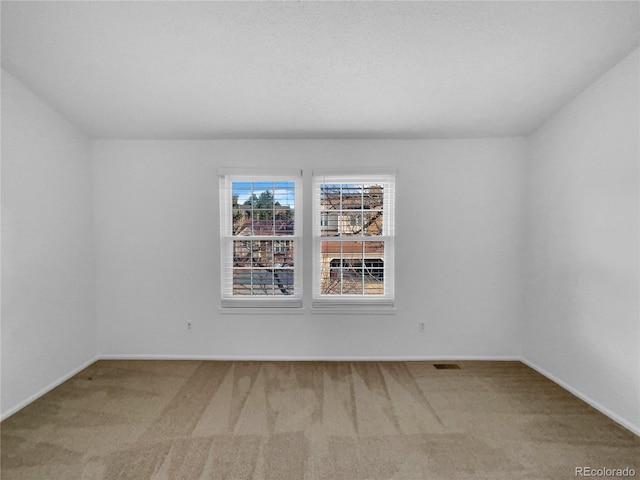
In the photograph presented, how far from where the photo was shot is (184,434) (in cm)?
196

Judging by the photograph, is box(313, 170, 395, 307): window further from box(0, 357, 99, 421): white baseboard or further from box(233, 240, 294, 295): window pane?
box(0, 357, 99, 421): white baseboard

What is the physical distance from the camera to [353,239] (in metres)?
3.18

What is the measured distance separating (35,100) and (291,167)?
228cm

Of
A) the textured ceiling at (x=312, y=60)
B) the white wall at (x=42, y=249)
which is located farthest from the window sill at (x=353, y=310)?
the white wall at (x=42, y=249)

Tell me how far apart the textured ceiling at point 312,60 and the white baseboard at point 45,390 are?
8.10 feet

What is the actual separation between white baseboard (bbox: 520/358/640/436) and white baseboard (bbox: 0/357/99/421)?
460cm

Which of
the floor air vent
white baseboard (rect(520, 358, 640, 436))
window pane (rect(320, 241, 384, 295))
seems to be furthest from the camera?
window pane (rect(320, 241, 384, 295))

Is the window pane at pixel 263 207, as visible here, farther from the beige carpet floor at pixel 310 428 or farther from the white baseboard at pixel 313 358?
the beige carpet floor at pixel 310 428

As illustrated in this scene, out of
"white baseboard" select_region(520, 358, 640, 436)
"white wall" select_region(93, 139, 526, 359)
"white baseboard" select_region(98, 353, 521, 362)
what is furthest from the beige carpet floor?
"white wall" select_region(93, 139, 526, 359)

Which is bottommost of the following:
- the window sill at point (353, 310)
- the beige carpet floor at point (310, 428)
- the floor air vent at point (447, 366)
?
the beige carpet floor at point (310, 428)

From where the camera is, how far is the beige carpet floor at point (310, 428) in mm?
1687

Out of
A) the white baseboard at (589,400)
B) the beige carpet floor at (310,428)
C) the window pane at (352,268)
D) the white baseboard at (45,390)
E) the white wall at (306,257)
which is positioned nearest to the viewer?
the beige carpet floor at (310,428)

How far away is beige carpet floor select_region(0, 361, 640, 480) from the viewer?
1.69 m

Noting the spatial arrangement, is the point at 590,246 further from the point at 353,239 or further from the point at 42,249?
the point at 42,249
